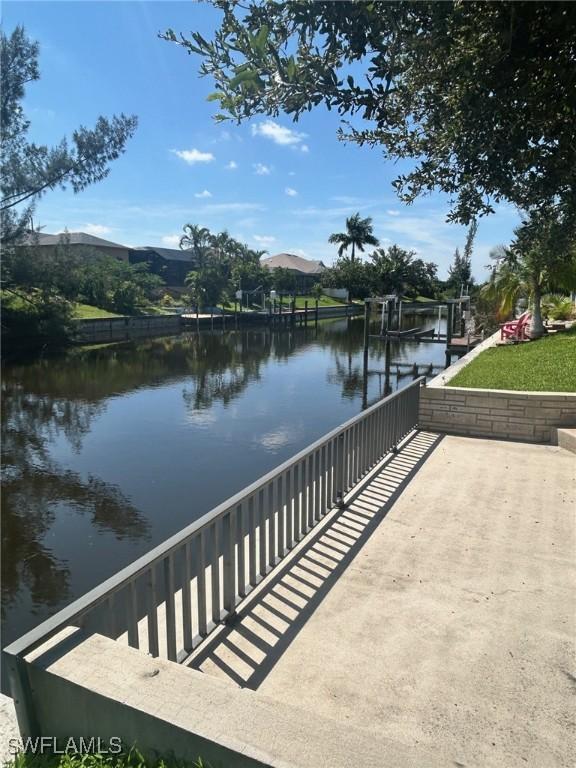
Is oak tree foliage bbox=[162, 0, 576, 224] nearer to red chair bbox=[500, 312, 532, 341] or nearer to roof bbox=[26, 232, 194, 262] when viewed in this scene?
red chair bbox=[500, 312, 532, 341]

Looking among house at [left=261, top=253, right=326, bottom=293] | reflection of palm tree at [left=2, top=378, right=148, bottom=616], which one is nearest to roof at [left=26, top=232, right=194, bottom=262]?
house at [left=261, top=253, right=326, bottom=293]

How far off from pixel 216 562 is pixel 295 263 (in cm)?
7887

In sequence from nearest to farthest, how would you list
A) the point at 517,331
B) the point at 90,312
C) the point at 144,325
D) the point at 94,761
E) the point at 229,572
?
the point at 94,761 → the point at 229,572 → the point at 517,331 → the point at 90,312 → the point at 144,325

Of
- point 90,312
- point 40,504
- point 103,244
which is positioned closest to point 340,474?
point 40,504

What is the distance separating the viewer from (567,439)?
22.6 feet

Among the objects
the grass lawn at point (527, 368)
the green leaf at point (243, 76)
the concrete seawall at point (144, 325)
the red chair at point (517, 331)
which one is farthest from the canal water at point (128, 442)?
the concrete seawall at point (144, 325)

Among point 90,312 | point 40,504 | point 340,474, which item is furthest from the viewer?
point 90,312

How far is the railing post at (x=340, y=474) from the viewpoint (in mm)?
5094

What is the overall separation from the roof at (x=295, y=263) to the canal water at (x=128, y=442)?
175ft

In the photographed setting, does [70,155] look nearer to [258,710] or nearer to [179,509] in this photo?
[179,509]

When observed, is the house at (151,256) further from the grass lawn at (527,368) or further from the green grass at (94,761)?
the green grass at (94,761)

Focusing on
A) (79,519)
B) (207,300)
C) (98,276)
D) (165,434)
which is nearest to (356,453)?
(79,519)

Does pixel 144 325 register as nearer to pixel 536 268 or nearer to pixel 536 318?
pixel 536 318

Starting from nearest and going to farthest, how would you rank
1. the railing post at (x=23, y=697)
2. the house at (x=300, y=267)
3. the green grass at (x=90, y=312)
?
the railing post at (x=23, y=697) < the green grass at (x=90, y=312) < the house at (x=300, y=267)
